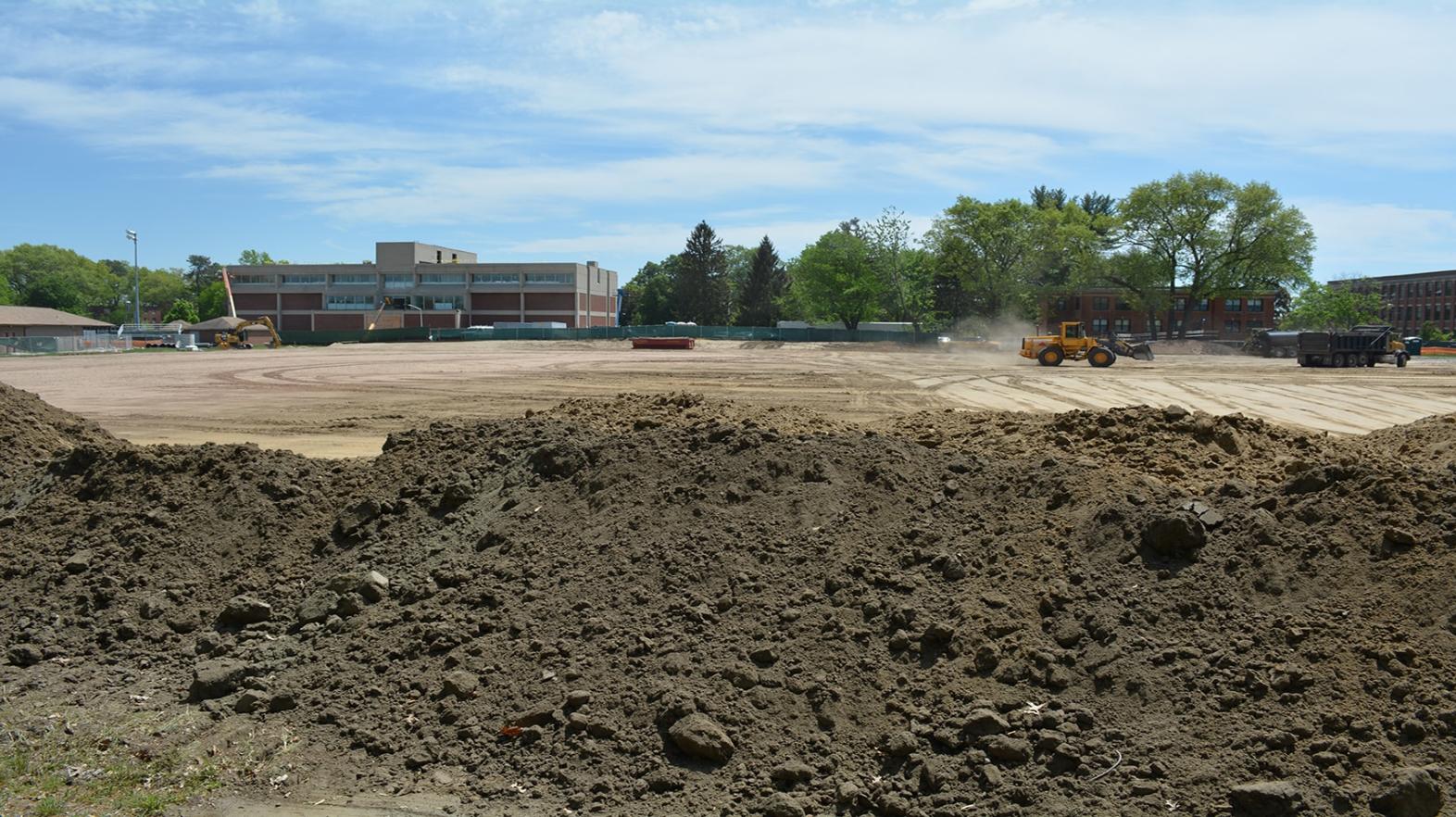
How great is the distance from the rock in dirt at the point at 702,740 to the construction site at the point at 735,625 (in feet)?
0.06

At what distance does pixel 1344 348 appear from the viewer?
4216cm

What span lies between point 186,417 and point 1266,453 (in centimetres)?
2043

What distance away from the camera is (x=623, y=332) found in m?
83.6

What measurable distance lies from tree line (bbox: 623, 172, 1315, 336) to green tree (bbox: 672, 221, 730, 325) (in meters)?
13.7

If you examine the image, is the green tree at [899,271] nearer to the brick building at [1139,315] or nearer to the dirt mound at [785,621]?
the brick building at [1139,315]

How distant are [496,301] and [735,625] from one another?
11574cm

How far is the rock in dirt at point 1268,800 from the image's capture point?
4625 millimetres

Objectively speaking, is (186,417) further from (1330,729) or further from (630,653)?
(1330,729)

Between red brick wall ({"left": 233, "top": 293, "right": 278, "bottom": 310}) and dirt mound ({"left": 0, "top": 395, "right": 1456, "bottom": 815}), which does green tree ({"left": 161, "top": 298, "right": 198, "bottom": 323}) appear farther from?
dirt mound ({"left": 0, "top": 395, "right": 1456, "bottom": 815})

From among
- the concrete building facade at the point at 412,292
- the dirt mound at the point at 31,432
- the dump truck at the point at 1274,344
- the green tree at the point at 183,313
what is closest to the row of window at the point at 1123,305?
the dump truck at the point at 1274,344

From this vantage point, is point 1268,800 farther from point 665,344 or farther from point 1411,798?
point 665,344

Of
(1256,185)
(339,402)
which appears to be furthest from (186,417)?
(1256,185)

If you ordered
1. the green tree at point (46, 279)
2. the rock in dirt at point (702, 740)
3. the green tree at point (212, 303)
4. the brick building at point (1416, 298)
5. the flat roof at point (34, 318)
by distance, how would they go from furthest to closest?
the green tree at point (212, 303) → the green tree at point (46, 279) → the brick building at point (1416, 298) → the flat roof at point (34, 318) → the rock in dirt at point (702, 740)

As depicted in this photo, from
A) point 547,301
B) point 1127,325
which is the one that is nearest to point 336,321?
point 547,301
